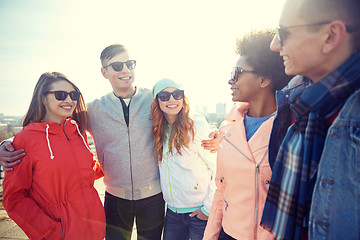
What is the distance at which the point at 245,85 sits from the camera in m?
1.69

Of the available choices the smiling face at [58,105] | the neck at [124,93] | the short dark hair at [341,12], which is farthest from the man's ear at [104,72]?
the short dark hair at [341,12]

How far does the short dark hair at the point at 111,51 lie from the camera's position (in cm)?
283

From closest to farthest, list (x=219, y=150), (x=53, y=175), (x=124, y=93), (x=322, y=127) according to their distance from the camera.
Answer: (x=322, y=127) → (x=219, y=150) → (x=53, y=175) → (x=124, y=93)

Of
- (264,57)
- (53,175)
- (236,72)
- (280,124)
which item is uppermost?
(264,57)

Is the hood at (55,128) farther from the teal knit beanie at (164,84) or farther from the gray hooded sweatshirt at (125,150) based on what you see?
the teal knit beanie at (164,84)

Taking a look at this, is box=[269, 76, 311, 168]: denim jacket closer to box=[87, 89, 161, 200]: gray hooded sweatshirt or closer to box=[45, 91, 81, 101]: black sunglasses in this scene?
box=[87, 89, 161, 200]: gray hooded sweatshirt

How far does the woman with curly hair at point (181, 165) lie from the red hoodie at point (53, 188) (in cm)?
81

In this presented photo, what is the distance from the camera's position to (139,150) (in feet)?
8.83

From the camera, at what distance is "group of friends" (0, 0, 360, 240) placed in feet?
3.06

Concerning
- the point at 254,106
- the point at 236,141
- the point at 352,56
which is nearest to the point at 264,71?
the point at 254,106

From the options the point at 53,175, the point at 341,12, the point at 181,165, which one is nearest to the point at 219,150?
the point at 181,165

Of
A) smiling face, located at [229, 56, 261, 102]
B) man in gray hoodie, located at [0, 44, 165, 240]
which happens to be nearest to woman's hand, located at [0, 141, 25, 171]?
man in gray hoodie, located at [0, 44, 165, 240]

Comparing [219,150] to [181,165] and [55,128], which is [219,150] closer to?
[181,165]

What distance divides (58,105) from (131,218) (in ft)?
5.39
